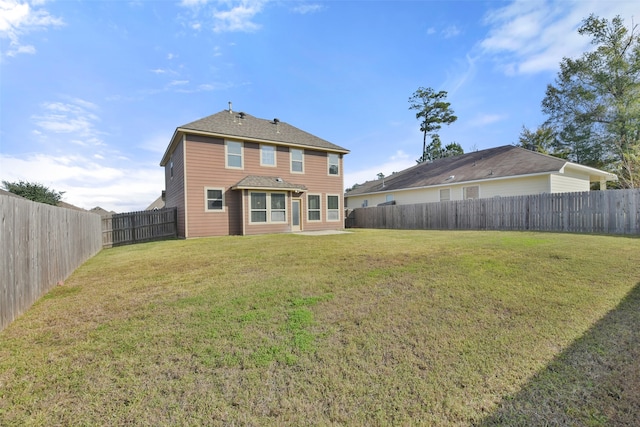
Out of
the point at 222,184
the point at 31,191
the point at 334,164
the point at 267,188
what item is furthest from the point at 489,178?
the point at 31,191

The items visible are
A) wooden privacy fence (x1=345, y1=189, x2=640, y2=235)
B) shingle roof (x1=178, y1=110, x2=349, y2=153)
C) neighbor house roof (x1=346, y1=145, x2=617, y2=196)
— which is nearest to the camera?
wooden privacy fence (x1=345, y1=189, x2=640, y2=235)

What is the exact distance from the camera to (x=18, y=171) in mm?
23391

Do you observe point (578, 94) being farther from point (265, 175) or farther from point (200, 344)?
point (200, 344)

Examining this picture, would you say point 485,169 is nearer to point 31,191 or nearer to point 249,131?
point 249,131

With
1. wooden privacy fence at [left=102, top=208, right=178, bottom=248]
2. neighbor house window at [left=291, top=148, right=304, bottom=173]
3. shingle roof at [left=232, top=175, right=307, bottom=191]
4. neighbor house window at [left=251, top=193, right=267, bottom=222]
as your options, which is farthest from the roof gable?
wooden privacy fence at [left=102, top=208, right=178, bottom=248]

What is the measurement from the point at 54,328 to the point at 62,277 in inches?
119

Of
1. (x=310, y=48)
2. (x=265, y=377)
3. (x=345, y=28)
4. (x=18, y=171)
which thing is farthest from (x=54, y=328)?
(x=18, y=171)

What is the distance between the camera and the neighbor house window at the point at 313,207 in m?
16.3

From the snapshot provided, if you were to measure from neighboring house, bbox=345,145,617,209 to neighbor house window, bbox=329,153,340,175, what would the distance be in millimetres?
6267

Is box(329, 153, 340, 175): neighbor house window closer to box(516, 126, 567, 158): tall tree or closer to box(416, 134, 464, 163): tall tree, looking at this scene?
box(416, 134, 464, 163): tall tree

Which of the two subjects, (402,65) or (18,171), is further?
(18,171)

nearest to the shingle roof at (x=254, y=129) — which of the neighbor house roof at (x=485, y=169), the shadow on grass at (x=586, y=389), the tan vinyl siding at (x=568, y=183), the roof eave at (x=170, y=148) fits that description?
the roof eave at (x=170, y=148)

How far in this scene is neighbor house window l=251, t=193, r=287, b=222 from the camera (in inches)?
552

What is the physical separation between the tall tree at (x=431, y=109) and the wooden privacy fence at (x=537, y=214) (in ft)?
63.4
